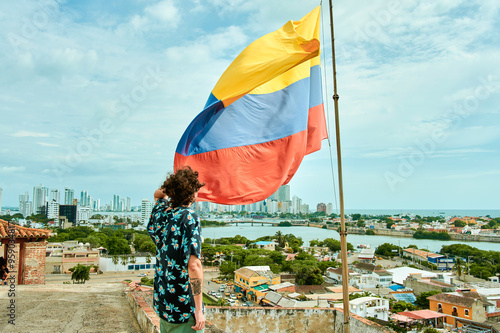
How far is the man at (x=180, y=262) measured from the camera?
4.33 ft

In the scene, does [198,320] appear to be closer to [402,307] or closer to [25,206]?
[402,307]

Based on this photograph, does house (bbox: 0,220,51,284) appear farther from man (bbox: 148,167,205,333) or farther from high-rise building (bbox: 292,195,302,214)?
high-rise building (bbox: 292,195,302,214)

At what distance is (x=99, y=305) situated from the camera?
3641mm

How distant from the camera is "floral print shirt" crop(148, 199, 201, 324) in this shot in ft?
4.38

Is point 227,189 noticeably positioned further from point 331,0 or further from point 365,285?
point 365,285

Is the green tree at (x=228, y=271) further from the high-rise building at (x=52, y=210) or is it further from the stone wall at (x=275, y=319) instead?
the high-rise building at (x=52, y=210)

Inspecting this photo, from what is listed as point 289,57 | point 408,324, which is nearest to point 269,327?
point 289,57

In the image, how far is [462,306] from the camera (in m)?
16.4

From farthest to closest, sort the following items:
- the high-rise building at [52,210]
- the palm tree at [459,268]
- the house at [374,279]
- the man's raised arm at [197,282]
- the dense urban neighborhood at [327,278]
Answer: the high-rise building at [52,210]
the palm tree at [459,268]
the house at [374,279]
the dense urban neighborhood at [327,278]
the man's raised arm at [197,282]

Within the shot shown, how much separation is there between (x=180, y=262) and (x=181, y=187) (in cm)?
29

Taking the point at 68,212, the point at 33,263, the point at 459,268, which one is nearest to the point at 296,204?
the point at 68,212

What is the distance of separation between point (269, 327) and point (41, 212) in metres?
88.8

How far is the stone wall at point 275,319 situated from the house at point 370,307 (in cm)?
1283

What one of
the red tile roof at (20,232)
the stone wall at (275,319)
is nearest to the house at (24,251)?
the red tile roof at (20,232)
